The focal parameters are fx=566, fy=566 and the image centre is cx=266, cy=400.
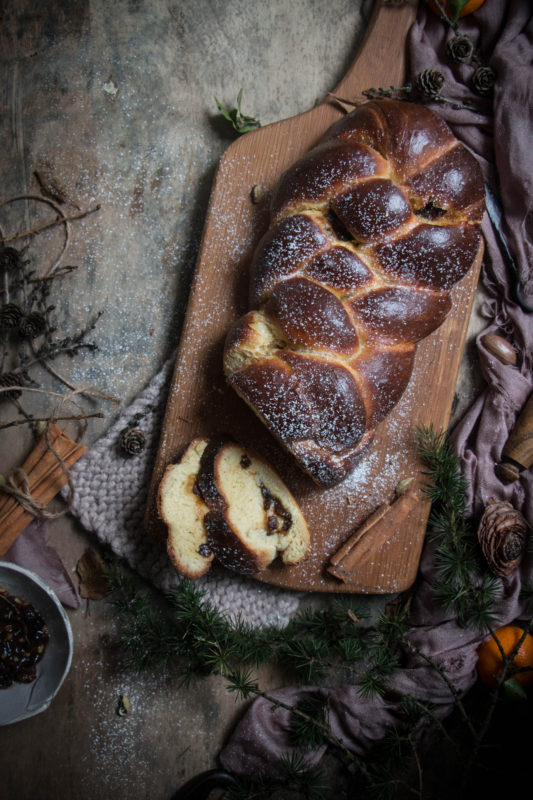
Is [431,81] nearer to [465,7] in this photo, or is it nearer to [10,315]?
[465,7]

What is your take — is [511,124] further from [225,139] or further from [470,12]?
[225,139]

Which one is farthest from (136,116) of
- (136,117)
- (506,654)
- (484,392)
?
(506,654)

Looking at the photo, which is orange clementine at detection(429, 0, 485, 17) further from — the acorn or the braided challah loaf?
the acorn

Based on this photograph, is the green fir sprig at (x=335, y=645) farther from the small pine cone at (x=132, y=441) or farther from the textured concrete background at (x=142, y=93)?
the textured concrete background at (x=142, y=93)

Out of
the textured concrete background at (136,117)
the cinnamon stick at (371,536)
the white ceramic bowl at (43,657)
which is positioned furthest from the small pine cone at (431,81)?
the white ceramic bowl at (43,657)

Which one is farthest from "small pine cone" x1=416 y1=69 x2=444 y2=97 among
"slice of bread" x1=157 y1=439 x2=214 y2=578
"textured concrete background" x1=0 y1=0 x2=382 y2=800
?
"slice of bread" x1=157 y1=439 x2=214 y2=578

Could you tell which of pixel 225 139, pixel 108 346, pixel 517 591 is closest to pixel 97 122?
pixel 225 139
